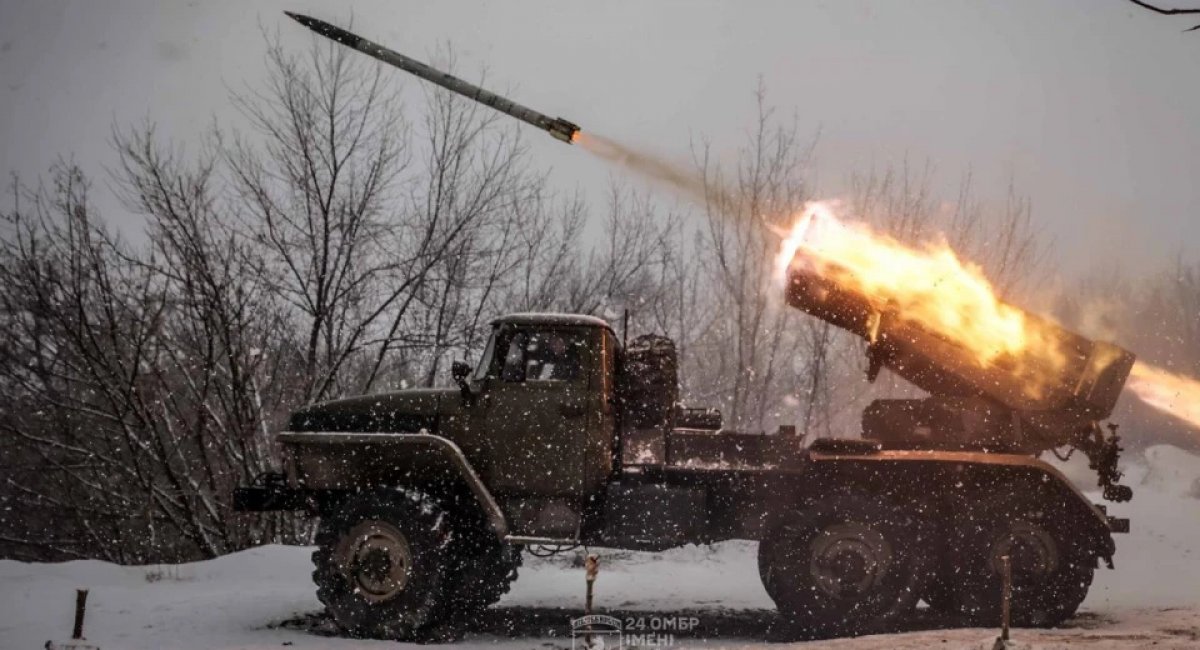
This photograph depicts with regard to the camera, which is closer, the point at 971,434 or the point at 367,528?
the point at 367,528

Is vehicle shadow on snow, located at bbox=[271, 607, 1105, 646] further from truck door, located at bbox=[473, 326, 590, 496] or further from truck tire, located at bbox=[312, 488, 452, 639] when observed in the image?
truck door, located at bbox=[473, 326, 590, 496]

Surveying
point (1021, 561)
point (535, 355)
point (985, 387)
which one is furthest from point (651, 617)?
point (985, 387)

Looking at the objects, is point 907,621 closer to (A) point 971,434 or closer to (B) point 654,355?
(A) point 971,434

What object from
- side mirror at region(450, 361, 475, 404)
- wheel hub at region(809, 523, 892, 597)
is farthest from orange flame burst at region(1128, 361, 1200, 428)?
side mirror at region(450, 361, 475, 404)

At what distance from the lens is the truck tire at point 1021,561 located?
28.9ft

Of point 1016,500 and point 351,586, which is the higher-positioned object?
point 1016,500

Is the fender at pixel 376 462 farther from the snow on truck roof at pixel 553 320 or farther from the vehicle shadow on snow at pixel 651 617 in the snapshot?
the snow on truck roof at pixel 553 320

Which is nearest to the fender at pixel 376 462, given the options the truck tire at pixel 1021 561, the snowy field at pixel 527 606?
the snowy field at pixel 527 606

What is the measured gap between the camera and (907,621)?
8.88 meters

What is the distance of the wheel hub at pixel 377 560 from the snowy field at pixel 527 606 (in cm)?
53

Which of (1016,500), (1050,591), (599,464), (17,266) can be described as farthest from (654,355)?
(17,266)

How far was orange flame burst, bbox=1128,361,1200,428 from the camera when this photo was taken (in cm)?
1073

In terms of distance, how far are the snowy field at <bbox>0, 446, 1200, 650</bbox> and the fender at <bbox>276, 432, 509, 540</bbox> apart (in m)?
1.33

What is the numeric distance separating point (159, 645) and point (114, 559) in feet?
44.0
